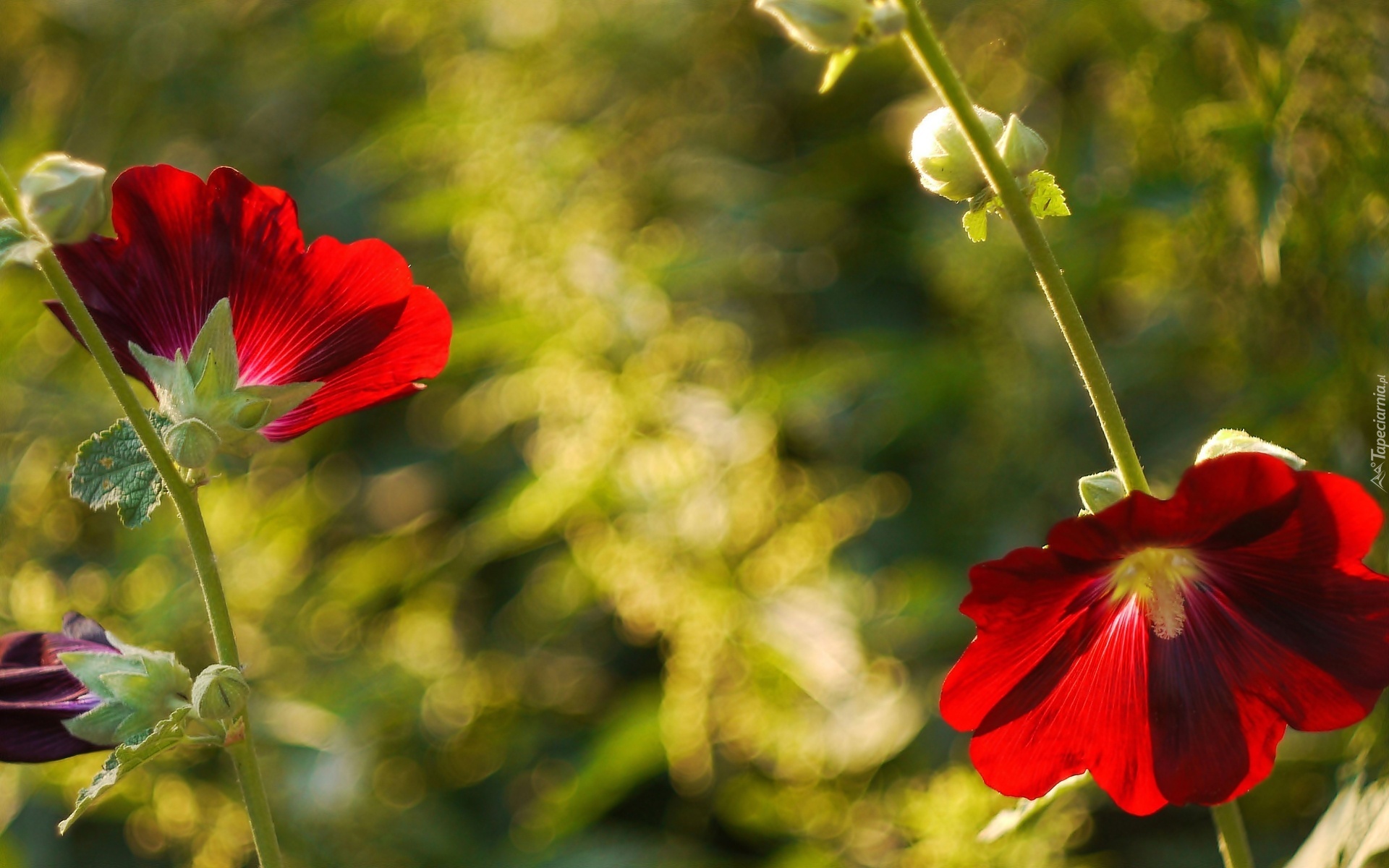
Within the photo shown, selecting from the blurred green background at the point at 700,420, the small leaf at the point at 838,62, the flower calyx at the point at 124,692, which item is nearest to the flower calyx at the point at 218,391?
the flower calyx at the point at 124,692

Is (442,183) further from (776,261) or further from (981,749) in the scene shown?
(981,749)

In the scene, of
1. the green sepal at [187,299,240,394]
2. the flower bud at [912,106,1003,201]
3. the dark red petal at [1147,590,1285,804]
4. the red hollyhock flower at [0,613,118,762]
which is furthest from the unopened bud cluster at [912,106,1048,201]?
the red hollyhock flower at [0,613,118,762]

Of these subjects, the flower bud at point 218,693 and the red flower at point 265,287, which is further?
the red flower at point 265,287

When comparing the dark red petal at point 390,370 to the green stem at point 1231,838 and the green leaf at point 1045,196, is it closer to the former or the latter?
the green leaf at point 1045,196

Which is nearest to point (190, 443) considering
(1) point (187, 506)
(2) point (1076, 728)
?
(1) point (187, 506)

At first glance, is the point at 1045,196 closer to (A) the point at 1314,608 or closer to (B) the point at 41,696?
(A) the point at 1314,608

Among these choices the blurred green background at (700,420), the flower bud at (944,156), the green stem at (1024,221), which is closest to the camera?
the green stem at (1024,221)
